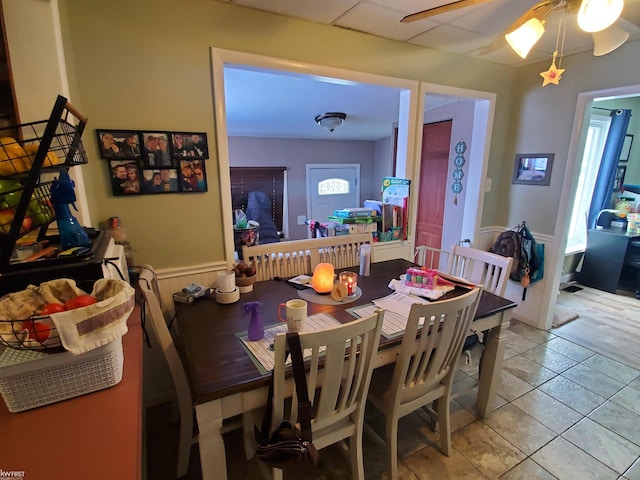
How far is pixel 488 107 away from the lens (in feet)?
9.23

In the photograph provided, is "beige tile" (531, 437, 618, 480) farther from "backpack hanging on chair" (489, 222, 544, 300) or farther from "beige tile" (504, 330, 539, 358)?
"backpack hanging on chair" (489, 222, 544, 300)

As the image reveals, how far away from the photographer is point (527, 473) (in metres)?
1.53

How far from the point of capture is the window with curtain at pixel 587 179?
3.81 m

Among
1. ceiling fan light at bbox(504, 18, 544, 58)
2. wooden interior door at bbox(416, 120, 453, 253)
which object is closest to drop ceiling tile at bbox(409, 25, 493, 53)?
ceiling fan light at bbox(504, 18, 544, 58)

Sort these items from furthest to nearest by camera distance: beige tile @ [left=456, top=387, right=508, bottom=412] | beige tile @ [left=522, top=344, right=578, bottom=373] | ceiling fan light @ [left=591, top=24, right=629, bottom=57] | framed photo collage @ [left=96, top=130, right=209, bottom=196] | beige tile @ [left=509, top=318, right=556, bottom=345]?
1. beige tile @ [left=509, top=318, right=556, bottom=345]
2. beige tile @ [left=522, top=344, right=578, bottom=373]
3. beige tile @ [left=456, top=387, right=508, bottom=412]
4. framed photo collage @ [left=96, top=130, right=209, bottom=196]
5. ceiling fan light @ [left=591, top=24, right=629, bottom=57]

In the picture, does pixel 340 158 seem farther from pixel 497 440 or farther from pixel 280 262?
pixel 497 440

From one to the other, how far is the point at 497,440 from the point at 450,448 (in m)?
0.30

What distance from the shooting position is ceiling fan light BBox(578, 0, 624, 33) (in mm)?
1101

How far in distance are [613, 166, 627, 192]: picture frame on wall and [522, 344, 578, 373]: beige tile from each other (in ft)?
9.06

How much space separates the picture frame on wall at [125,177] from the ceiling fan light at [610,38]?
2.36 metres

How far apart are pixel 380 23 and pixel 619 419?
9.41ft

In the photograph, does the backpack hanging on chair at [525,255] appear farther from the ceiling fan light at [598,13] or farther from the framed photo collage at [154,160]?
the framed photo collage at [154,160]

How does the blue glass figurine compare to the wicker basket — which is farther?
the blue glass figurine

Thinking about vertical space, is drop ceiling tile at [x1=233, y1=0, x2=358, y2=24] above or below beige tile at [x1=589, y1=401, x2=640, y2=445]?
above
